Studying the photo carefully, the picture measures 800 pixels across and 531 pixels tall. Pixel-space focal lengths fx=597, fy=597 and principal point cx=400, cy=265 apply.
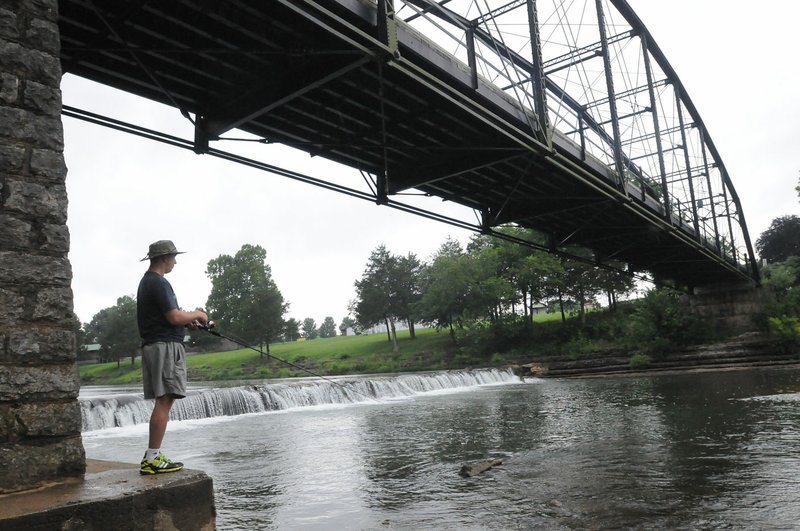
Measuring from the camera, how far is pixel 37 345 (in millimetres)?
4238

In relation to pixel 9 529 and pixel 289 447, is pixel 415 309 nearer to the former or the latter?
pixel 289 447

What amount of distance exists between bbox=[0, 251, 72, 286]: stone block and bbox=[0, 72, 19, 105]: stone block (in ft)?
3.72

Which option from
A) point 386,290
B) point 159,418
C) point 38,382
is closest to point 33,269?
point 38,382

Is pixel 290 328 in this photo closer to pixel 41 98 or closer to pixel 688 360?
pixel 688 360

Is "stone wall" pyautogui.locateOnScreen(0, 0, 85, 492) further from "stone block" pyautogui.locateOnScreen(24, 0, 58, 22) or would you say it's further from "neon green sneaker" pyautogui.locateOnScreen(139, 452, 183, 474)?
"neon green sneaker" pyautogui.locateOnScreen(139, 452, 183, 474)

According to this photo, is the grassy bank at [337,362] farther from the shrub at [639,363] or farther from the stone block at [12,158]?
the stone block at [12,158]

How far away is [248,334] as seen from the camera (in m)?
69.8

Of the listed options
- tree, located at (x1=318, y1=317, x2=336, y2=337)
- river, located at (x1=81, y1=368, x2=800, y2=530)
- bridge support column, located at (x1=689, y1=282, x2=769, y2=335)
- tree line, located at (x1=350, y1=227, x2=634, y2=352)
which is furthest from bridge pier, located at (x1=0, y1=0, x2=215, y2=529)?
tree, located at (x1=318, y1=317, x2=336, y2=337)

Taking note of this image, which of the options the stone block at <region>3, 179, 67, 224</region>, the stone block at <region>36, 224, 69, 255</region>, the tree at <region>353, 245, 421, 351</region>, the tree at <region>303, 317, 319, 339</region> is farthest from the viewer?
the tree at <region>303, 317, 319, 339</region>

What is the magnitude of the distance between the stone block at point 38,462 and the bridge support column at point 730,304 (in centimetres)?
4198

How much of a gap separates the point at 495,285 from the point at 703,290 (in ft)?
53.9

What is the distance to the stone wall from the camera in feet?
13.4

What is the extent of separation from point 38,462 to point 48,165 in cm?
215

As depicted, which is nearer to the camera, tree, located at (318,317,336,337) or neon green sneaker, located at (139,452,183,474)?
neon green sneaker, located at (139,452,183,474)
